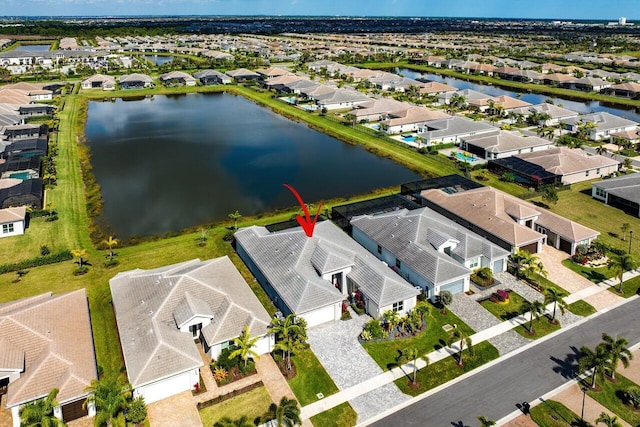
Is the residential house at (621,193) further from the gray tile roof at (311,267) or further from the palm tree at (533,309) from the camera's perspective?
the gray tile roof at (311,267)

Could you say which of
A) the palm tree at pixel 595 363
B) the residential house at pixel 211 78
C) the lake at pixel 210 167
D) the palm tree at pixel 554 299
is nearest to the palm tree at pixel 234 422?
the palm tree at pixel 595 363

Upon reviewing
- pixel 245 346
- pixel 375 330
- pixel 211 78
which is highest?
pixel 211 78

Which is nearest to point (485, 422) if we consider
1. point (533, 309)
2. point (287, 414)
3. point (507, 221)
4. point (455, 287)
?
point (287, 414)

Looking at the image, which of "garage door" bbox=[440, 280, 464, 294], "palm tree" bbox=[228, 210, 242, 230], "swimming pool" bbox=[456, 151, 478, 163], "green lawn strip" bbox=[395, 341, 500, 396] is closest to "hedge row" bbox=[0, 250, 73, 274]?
"palm tree" bbox=[228, 210, 242, 230]

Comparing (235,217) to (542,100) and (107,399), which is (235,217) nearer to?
(107,399)

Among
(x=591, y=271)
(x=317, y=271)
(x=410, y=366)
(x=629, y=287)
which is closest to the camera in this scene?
(x=410, y=366)

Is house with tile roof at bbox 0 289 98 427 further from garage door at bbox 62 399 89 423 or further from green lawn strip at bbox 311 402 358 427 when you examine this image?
green lawn strip at bbox 311 402 358 427
